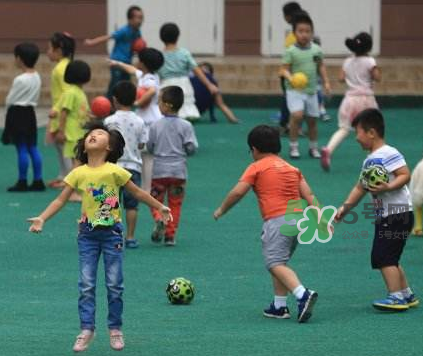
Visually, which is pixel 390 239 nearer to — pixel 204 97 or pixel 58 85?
pixel 58 85

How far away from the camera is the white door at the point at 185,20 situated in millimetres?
Result: 26844

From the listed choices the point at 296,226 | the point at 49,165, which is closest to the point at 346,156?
the point at 49,165

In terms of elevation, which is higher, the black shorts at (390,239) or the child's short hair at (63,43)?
the child's short hair at (63,43)

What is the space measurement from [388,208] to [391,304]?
0.65 m

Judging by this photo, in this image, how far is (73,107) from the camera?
1506 centimetres

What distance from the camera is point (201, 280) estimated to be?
1109 cm

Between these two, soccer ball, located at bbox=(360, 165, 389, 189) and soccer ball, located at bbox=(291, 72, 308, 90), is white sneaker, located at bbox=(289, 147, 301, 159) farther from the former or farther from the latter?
soccer ball, located at bbox=(360, 165, 389, 189)

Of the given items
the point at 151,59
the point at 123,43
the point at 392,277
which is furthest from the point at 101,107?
the point at 123,43

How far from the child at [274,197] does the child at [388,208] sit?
1.35 feet

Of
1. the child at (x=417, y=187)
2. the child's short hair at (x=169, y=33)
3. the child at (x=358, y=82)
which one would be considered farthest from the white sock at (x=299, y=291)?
the child's short hair at (x=169, y=33)

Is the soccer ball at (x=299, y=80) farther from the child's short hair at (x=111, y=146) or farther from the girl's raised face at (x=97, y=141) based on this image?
the girl's raised face at (x=97, y=141)

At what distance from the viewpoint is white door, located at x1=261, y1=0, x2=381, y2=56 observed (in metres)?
26.8

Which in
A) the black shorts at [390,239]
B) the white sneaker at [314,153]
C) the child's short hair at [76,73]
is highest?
the child's short hair at [76,73]

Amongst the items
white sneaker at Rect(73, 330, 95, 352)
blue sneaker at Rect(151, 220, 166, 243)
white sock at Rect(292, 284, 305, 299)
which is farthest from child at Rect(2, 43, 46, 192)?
white sneaker at Rect(73, 330, 95, 352)
